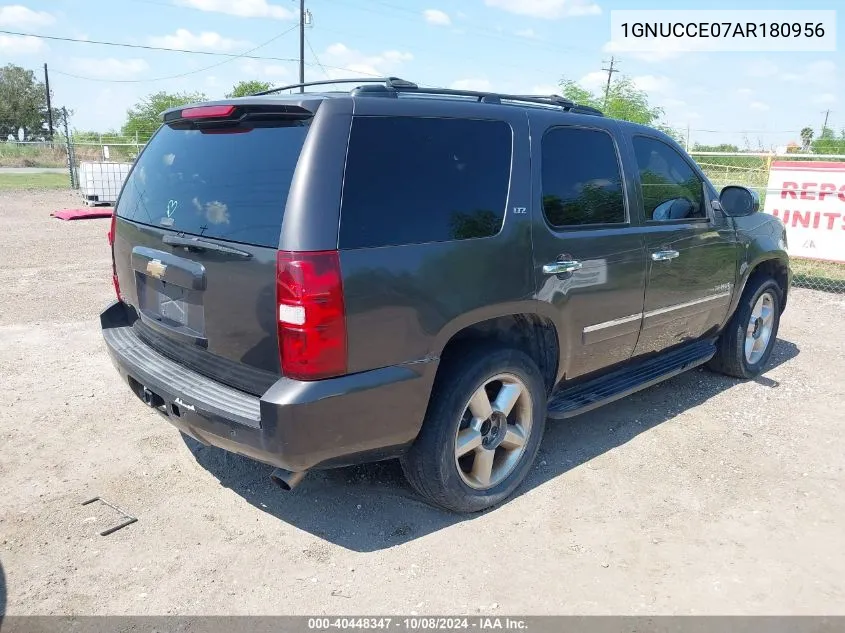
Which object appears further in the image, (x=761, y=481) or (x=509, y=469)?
(x=761, y=481)

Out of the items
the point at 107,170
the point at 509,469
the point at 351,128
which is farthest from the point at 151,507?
the point at 107,170

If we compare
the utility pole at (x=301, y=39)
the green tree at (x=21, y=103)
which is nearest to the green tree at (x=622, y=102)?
the utility pole at (x=301, y=39)

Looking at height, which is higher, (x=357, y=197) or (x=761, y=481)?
(x=357, y=197)

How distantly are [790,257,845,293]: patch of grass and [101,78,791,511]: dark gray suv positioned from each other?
6404mm

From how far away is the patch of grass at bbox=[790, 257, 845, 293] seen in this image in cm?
922

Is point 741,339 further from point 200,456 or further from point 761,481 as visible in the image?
point 200,456

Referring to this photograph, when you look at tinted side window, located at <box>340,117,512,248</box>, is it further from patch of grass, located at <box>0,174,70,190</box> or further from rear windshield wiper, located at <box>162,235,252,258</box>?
patch of grass, located at <box>0,174,70,190</box>

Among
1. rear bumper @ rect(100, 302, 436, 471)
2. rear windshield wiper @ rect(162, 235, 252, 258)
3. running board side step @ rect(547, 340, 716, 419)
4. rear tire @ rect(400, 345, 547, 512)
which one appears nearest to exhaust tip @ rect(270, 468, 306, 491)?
rear bumper @ rect(100, 302, 436, 471)

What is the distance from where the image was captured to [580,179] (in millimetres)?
3689

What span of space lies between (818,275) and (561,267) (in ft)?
27.1

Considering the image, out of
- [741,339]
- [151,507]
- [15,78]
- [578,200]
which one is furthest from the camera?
[15,78]

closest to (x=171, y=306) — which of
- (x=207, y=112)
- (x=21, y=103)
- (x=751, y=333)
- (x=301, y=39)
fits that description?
(x=207, y=112)

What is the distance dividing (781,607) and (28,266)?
9.49 meters

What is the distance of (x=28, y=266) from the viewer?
8938 mm
